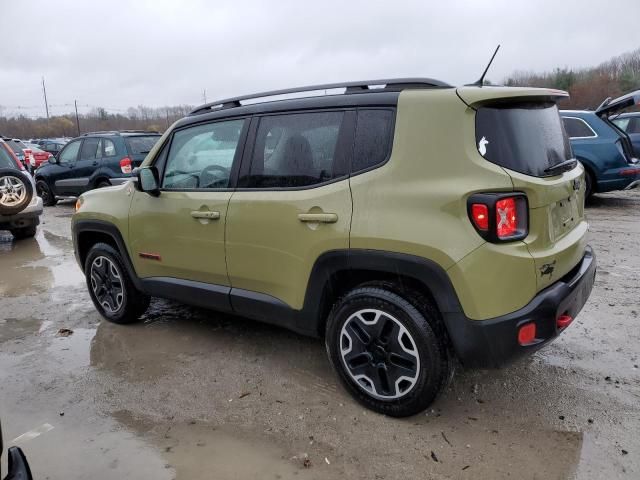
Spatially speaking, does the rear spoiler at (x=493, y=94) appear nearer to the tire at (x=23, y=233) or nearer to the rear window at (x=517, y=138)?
the rear window at (x=517, y=138)

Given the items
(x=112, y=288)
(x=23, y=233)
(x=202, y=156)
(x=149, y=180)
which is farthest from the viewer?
(x=23, y=233)

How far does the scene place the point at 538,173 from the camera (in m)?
2.67

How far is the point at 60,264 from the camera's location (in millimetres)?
6887

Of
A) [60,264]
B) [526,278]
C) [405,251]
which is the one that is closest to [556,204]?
[526,278]

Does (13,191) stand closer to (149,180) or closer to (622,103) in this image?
(149,180)

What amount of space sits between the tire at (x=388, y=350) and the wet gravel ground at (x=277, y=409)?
156 mm

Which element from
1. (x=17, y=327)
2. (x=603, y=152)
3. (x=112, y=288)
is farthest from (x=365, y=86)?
(x=603, y=152)

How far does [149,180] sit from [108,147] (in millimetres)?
8007

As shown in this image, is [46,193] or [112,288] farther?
[46,193]

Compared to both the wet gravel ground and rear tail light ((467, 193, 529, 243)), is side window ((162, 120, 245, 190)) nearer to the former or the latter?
the wet gravel ground

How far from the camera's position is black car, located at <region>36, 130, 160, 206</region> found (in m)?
11.0

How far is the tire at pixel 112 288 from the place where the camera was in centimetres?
443

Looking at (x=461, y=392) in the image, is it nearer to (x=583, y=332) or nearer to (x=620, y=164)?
(x=583, y=332)

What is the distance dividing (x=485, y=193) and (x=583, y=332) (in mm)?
2109
